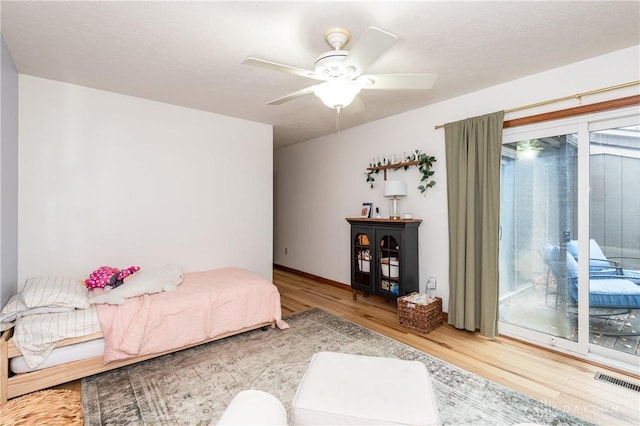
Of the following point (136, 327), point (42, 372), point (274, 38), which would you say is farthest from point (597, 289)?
point (42, 372)

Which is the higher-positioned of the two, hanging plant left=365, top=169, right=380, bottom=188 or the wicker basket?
hanging plant left=365, top=169, right=380, bottom=188

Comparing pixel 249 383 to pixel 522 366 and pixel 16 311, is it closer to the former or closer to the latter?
pixel 16 311

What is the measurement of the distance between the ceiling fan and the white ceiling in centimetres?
27

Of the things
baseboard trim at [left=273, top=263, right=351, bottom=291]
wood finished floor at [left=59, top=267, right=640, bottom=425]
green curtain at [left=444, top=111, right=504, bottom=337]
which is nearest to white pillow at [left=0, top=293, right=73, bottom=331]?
wood finished floor at [left=59, top=267, right=640, bottom=425]

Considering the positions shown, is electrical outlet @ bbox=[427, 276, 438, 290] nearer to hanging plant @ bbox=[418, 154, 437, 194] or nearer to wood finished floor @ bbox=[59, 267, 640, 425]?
wood finished floor @ bbox=[59, 267, 640, 425]

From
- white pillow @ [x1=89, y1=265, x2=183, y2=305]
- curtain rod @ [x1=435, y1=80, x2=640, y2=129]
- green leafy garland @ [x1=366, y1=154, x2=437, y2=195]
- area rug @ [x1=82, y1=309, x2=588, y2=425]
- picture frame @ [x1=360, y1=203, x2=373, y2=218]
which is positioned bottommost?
area rug @ [x1=82, y1=309, x2=588, y2=425]

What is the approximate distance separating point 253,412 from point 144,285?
2.03 metres

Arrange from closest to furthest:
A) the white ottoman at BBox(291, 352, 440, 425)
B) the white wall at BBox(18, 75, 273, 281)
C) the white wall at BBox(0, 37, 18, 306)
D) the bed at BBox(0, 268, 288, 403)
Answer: the white ottoman at BBox(291, 352, 440, 425), the bed at BBox(0, 268, 288, 403), the white wall at BBox(0, 37, 18, 306), the white wall at BBox(18, 75, 273, 281)

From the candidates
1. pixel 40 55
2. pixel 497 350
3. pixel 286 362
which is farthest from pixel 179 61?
pixel 497 350

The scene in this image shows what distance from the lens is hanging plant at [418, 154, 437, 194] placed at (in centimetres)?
349

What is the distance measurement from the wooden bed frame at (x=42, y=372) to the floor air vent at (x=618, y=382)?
350 centimetres

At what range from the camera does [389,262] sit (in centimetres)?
368

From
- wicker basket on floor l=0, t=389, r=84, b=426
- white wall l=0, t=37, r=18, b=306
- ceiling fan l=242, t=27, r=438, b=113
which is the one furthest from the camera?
white wall l=0, t=37, r=18, b=306

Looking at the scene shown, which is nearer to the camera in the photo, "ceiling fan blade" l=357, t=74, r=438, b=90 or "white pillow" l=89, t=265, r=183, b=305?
"ceiling fan blade" l=357, t=74, r=438, b=90
